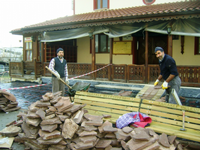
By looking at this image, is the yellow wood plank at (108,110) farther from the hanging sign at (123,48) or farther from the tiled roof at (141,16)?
the hanging sign at (123,48)

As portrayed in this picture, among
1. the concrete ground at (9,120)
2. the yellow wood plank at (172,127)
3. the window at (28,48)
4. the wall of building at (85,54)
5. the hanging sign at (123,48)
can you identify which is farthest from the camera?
the window at (28,48)

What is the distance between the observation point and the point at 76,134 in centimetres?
382

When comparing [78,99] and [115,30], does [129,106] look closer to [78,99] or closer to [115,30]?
[78,99]

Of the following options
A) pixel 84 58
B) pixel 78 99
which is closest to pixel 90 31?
pixel 84 58

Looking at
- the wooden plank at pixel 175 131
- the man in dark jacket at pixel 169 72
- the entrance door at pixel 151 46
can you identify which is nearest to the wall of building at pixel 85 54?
the entrance door at pixel 151 46

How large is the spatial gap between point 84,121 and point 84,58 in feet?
37.2

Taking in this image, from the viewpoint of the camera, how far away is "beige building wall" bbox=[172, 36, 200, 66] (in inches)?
442

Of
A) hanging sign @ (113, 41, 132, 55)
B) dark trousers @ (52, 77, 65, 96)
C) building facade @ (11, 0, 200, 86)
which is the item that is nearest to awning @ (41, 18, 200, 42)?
building facade @ (11, 0, 200, 86)

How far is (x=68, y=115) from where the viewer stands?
13.5 feet

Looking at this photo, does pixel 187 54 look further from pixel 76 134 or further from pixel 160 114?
pixel 76 134

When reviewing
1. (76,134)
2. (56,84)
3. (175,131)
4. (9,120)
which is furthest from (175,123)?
(9,120)

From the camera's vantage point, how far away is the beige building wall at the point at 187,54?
442 inches

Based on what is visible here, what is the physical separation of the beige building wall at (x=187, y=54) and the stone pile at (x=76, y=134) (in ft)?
29.5

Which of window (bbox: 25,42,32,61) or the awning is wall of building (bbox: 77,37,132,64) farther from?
window (bbox: 25,42,32,61)
